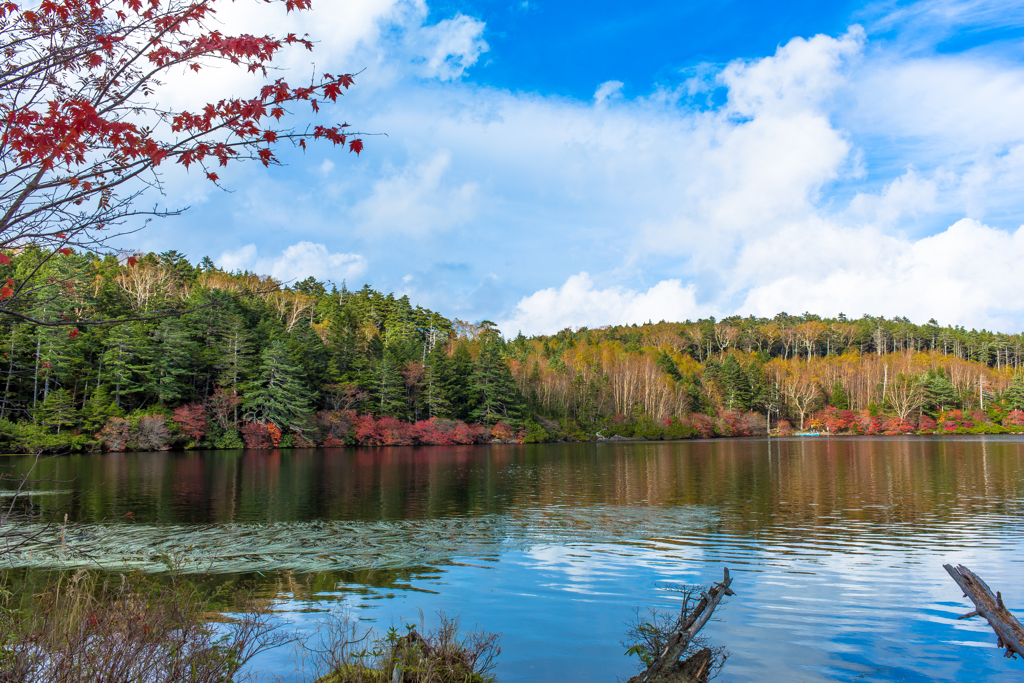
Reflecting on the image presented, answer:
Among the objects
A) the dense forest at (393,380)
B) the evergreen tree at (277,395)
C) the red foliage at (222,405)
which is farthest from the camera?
the evergreen tree at (277,395)

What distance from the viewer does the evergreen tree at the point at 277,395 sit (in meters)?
56.5

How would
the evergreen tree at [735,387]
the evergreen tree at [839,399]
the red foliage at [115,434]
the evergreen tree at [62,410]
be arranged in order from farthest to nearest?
1. the evergreen tree at [839,399]
2. the evergreen tree at [735,387]
3. the red foliage at [115,434]
4. the evergreen tree at [62,410]

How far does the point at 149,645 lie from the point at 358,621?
4441 millimetres

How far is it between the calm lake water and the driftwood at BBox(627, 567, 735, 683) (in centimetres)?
126

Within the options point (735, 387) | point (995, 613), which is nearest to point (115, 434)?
point (995, 613)

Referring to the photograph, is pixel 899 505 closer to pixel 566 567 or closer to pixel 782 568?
pixel 782 568

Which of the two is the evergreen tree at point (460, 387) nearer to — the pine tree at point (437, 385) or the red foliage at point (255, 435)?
the pine tree at point (437, 385)

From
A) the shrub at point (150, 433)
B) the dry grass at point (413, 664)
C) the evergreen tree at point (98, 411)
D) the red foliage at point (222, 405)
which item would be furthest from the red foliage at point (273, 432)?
the dry grass at point (413, 664)

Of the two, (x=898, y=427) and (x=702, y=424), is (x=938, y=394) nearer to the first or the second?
(x=898, y=427)

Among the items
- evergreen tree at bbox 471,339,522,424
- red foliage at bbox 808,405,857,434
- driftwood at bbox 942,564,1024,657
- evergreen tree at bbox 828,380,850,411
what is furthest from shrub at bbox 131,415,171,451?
evergreen tree at bbox 828,380,850,411

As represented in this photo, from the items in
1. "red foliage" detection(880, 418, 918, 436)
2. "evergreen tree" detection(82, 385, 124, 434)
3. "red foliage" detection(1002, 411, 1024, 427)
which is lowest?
"red foliage" detection(880, 418, 918, 436)

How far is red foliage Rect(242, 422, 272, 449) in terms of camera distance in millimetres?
55438

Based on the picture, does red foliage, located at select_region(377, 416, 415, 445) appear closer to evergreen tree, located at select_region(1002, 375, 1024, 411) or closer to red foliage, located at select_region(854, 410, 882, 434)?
red foliage, located at select_region(854, 410, 882, 434)

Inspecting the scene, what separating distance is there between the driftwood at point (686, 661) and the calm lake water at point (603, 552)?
49.5 inches
